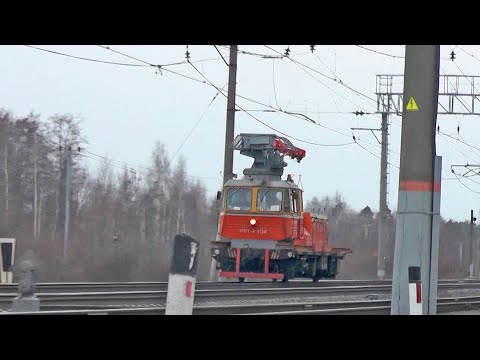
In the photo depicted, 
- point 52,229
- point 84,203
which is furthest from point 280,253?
point 84,203

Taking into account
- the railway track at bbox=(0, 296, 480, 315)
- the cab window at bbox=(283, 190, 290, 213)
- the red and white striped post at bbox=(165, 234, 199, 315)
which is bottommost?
the railway track at bbox=(0, 296, 480, 315)

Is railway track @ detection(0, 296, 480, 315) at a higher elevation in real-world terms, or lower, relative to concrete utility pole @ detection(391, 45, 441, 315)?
lower

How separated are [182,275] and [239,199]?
69.6 ft

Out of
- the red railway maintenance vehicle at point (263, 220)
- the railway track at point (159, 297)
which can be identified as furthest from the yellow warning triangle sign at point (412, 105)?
the red railway maintenance vehicle at point (263, 220)

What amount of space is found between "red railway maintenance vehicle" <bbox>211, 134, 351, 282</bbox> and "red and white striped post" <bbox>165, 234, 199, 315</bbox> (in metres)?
20.0

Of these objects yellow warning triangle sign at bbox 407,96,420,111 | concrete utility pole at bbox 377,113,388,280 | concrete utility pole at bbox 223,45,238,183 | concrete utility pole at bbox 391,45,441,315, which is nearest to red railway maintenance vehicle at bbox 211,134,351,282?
concrete utility pole at bbox 223,45,238,183

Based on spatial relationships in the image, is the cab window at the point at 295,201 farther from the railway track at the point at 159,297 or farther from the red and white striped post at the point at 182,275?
the red and white striped post at the point at 182,275

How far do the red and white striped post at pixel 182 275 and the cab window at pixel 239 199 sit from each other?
20809 mm

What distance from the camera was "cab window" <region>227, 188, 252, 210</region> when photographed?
93.4 ft

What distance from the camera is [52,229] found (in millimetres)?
52062

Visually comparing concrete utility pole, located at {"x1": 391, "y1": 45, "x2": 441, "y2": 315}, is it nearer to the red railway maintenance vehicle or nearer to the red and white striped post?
the red and white striped post

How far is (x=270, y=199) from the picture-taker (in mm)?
28125
